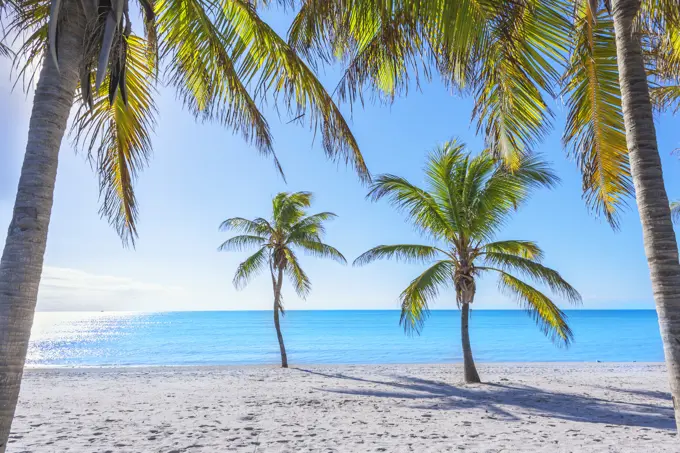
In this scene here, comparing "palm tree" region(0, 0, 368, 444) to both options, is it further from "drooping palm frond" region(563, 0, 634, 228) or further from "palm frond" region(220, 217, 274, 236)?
"palm frond" region(220, 217, 274, 236)

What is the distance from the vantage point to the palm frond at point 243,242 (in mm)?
14977

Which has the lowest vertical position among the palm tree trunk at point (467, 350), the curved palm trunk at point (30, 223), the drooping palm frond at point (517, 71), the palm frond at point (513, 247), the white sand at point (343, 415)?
the white sand at point (343, 415)

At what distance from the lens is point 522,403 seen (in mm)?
8109

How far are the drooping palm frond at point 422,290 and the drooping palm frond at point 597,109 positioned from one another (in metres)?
5.33

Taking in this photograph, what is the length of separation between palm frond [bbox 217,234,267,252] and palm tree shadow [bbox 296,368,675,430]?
624cm

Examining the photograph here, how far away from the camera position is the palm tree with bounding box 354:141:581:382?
9875 millimetres

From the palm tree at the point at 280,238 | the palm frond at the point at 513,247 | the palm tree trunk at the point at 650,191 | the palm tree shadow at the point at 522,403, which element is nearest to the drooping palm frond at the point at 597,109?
the palm tree trunk at the point at 650,191

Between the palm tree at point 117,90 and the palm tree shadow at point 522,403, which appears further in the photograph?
the palm tree shadow at point 522,403

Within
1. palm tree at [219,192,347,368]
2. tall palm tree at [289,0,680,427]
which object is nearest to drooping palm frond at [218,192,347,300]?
palm tree at [219,192,347,368]

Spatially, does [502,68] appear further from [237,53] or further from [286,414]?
[286,414]

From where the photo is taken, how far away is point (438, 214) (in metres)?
10.3

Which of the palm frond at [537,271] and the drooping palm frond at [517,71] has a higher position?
the drooping palm frond at [517,71]

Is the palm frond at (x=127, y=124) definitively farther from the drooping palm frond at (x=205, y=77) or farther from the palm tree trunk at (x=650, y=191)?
the palm tree trunk at (x=650, y=191)

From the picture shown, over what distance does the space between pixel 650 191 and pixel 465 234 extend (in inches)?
288
